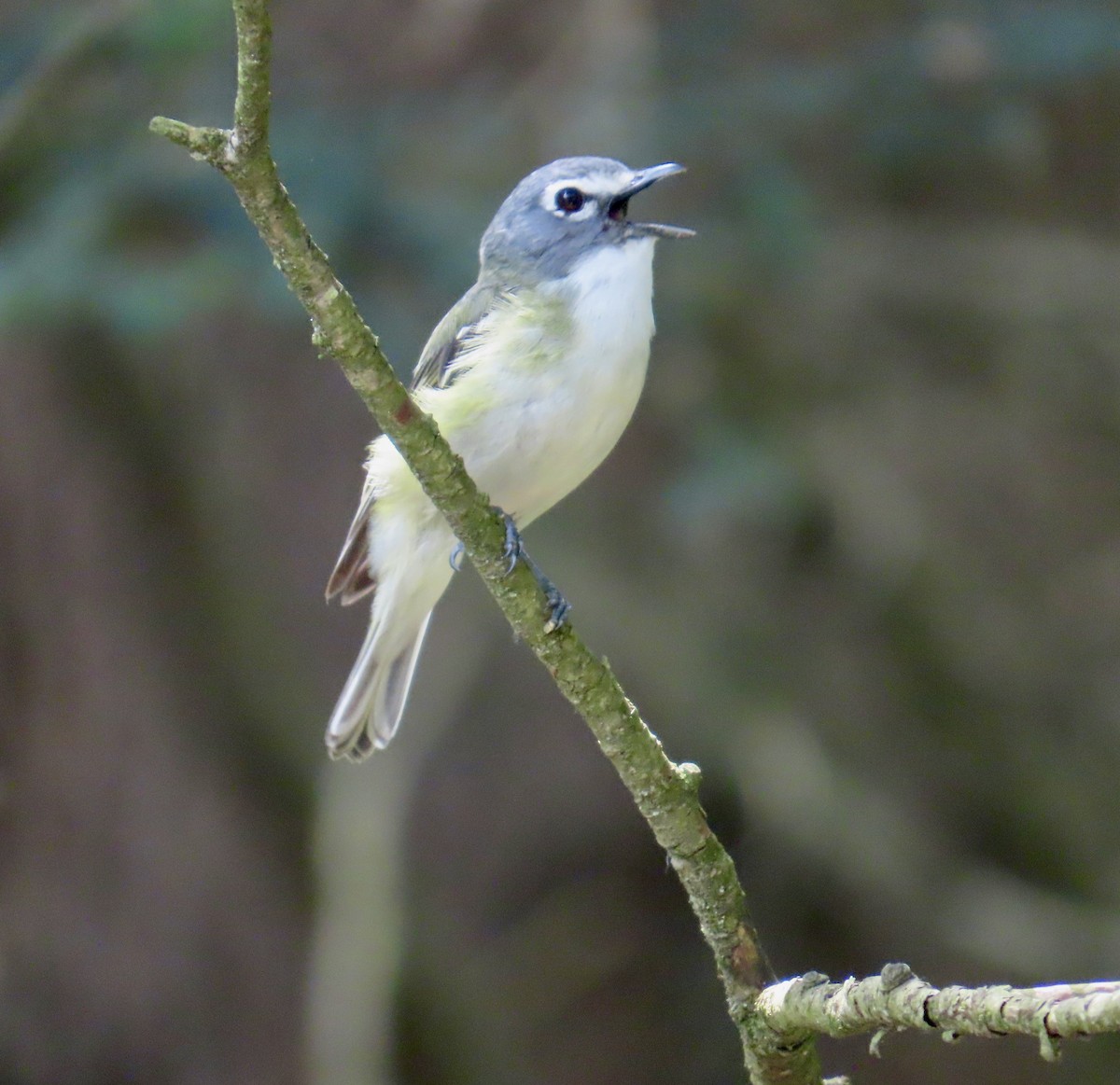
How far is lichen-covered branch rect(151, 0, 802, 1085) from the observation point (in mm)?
2449

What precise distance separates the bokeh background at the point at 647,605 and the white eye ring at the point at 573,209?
3.89 ft

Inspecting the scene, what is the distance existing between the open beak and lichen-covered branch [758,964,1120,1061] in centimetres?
233

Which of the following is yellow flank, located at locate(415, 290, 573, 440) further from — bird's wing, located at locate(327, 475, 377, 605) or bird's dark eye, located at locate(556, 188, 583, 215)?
bird's wing, located at locate(327, 475, 377, 605)

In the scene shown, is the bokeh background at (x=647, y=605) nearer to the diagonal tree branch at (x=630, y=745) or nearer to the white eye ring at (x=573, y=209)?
the white eye ring at (x=573, y=209)

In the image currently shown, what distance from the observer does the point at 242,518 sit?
7.18 meters

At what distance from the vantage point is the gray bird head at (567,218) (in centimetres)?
436

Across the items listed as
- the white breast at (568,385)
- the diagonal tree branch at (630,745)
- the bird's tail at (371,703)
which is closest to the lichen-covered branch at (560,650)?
the diagonal tree branch at (630,745)

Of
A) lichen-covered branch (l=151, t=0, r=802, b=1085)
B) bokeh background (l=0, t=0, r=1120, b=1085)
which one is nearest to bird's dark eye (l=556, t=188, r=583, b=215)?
bokeh background (l=0, t=0, r=1120, b=1085)

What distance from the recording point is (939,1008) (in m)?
2.10

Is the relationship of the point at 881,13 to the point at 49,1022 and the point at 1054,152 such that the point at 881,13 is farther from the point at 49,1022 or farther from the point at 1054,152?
the point at 49,1022

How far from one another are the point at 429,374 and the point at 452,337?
18 cm

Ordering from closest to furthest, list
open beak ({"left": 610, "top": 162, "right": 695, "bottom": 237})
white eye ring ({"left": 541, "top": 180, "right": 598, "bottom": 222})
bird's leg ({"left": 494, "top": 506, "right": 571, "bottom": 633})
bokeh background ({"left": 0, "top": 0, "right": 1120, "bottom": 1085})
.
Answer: bird's leg ({"left": 494, "top": 506, "right": 571, "bottom": 633}) → open beak ({"left": 610, "top": 162, "right": 695, "bottom": 237}) → white eye ring ({"left": 541, "top": 180, "right": 598, "bottom": 222}) → bokeh background ({"left": 0, "top": 0, "right": 1120, "bottom": 1085})

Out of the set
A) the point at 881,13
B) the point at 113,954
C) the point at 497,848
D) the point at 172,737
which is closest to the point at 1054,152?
the point at 881,13

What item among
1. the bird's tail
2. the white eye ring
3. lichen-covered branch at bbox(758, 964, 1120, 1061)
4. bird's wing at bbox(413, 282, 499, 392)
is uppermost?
the white eye ring
